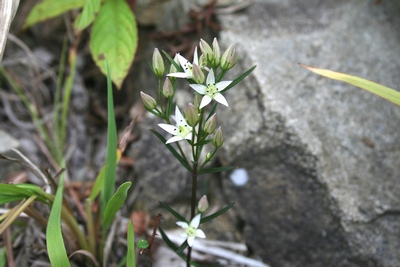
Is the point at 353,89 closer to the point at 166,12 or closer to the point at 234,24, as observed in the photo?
the point at 234,24

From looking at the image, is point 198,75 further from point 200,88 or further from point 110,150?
point 110,150

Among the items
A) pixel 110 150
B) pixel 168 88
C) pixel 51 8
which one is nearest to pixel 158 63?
pixel 168 88

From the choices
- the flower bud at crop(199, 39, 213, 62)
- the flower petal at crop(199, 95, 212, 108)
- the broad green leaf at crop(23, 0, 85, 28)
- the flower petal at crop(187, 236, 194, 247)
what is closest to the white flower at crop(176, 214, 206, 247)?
the flower petal at crop(187, 236, 194, 247)

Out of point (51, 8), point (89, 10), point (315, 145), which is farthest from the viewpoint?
point (51, 8)

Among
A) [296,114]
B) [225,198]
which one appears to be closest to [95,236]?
[225,198]

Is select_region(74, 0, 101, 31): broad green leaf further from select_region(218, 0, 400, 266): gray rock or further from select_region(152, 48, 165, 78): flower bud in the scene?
select_region(218, 0, 400, 266): gray rock

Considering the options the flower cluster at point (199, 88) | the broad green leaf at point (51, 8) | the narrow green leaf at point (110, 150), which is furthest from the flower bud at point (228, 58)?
the broad green leaf at point (51, 8)

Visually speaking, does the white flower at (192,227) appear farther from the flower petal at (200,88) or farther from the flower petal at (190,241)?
the flower petal at (200,88)
